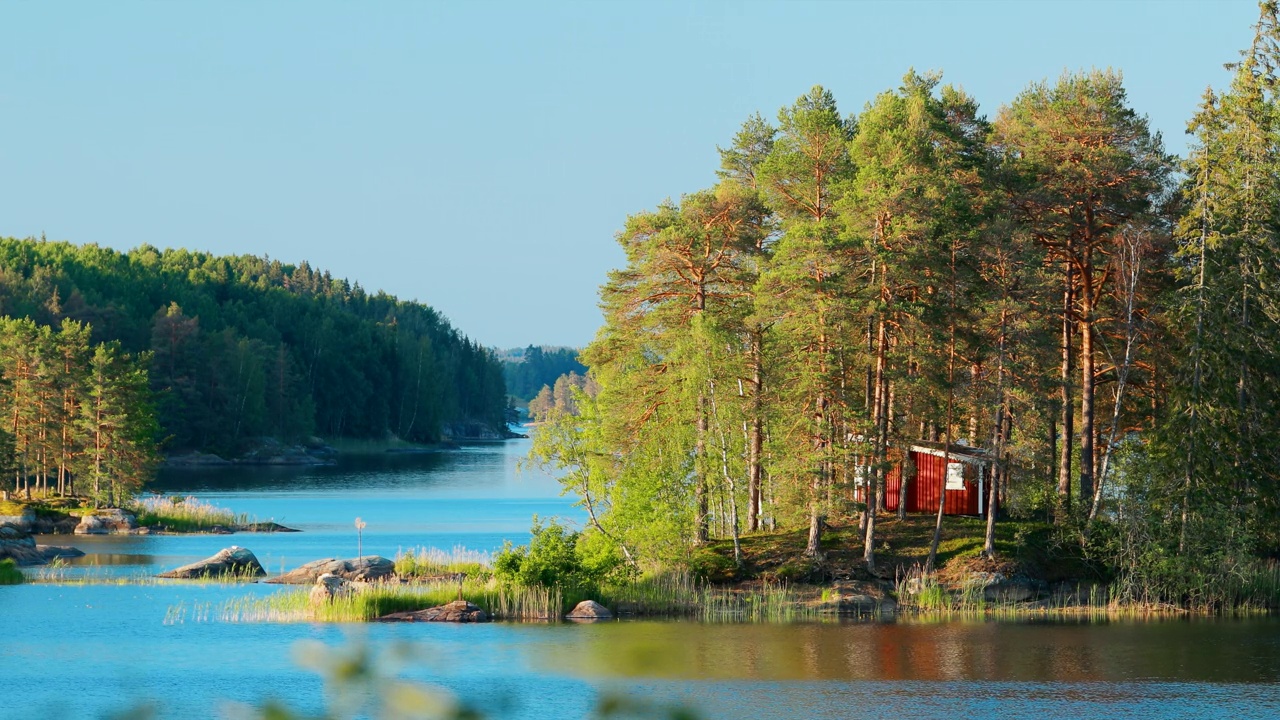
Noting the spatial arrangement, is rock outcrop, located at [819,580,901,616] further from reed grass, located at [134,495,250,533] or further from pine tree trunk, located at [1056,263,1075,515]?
reed grass, located at [134,495,250,533]

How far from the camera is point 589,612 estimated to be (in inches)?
1538

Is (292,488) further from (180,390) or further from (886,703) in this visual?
(886,703)

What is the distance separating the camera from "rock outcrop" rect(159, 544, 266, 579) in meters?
47.2

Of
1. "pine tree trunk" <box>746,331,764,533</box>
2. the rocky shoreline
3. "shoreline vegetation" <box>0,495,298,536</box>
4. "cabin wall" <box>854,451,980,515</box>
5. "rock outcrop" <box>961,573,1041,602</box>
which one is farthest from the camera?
"shoreline vegetation" <box>0,495,298,536</box>

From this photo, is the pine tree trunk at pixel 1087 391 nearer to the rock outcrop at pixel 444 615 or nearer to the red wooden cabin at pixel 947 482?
the red wooden cabin at pixel 947 482

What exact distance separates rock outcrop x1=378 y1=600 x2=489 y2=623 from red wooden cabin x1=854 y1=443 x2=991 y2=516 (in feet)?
50.0

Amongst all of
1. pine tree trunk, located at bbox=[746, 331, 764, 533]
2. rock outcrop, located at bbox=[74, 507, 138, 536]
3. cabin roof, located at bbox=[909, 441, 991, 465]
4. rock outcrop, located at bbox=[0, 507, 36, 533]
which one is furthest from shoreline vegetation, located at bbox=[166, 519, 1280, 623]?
rock outcrop, located at bbox=[74, 507, 138, 536]

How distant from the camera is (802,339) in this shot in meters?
42.7

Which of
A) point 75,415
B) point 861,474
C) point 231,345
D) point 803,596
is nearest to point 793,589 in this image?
point 803,596

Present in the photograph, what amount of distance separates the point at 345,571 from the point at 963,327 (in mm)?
21119

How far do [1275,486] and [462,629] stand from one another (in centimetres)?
Answer: 2491

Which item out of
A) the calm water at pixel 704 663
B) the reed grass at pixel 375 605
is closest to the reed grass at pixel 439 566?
the reed grass at pixel 375 605

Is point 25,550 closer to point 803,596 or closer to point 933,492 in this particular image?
point 803,596

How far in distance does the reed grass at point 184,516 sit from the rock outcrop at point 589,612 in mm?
33104
